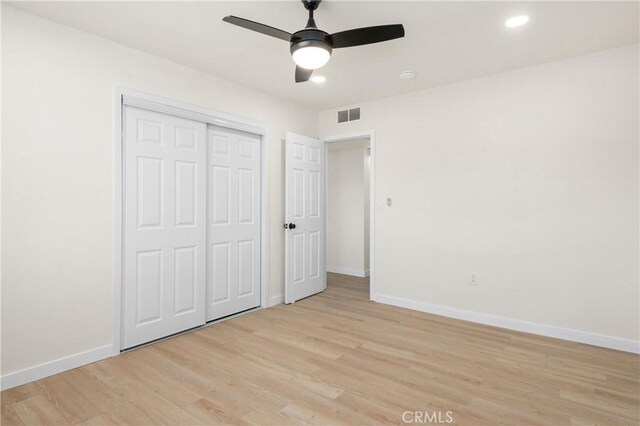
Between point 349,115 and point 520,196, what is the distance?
2.36 m

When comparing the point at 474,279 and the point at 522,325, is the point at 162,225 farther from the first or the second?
the point at 522,325

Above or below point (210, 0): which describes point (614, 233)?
below

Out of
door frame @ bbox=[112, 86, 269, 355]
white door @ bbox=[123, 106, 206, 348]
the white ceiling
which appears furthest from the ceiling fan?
white door @ bbox=[123, 106, 206, 348]

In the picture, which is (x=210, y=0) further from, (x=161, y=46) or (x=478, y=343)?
(x=478, y=343)

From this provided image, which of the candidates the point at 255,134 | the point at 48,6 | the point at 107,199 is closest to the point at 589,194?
the point at 255,134

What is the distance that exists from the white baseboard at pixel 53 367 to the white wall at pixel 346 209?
13.8 feet

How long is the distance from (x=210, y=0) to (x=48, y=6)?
113cm

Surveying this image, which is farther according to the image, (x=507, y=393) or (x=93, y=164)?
(x=93, y=164)

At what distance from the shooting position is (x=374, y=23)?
2.52 m

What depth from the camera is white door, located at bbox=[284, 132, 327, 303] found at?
4.30 meters

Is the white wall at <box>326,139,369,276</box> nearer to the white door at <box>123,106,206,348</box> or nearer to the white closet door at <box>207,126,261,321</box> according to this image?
the white closet door at <box>207,126,261,321</box>

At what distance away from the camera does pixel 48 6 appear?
2318 millimetres

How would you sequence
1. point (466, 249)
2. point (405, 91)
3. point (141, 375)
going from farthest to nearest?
point (405, 91) → point (466, 249) → point (141, 375)

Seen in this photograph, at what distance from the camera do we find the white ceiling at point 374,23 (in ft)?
7.64
